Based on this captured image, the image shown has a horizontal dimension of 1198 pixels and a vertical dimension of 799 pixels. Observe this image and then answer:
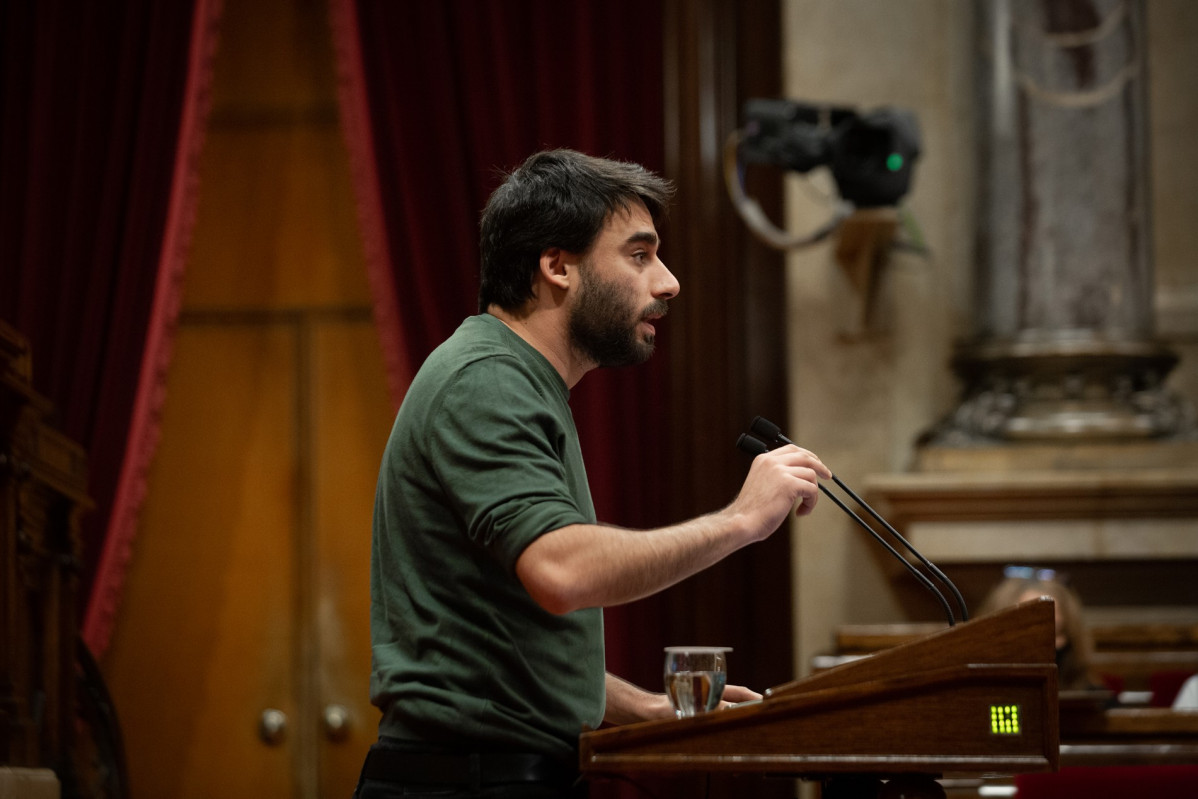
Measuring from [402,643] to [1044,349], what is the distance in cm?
296

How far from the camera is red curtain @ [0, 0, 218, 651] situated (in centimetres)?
429

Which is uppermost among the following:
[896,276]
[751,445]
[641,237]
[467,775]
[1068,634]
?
[896,276]

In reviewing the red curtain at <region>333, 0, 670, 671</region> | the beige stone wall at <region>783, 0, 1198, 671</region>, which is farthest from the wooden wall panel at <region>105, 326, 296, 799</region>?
the beige stone wall at <region>783, 0, 1198, 671</region>

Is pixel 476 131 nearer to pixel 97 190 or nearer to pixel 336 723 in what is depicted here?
pixel 97 190

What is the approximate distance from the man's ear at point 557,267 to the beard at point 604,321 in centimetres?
2

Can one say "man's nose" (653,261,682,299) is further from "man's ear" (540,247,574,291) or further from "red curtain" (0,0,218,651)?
"red curtain" (0,0,218,651)

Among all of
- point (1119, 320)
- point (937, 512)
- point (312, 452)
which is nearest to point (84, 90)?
point (312, 452)

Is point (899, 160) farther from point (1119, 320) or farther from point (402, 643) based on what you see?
point (402, 643)

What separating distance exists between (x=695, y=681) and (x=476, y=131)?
309 cm

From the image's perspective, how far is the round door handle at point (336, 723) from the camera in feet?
14.6

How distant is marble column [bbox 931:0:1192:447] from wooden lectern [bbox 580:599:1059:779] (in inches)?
109

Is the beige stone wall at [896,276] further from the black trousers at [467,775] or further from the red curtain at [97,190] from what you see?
the black trousers at [467,775]

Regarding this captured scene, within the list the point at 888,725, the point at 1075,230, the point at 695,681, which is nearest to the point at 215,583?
the point at 1075,230

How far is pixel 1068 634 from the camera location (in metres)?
3.35
